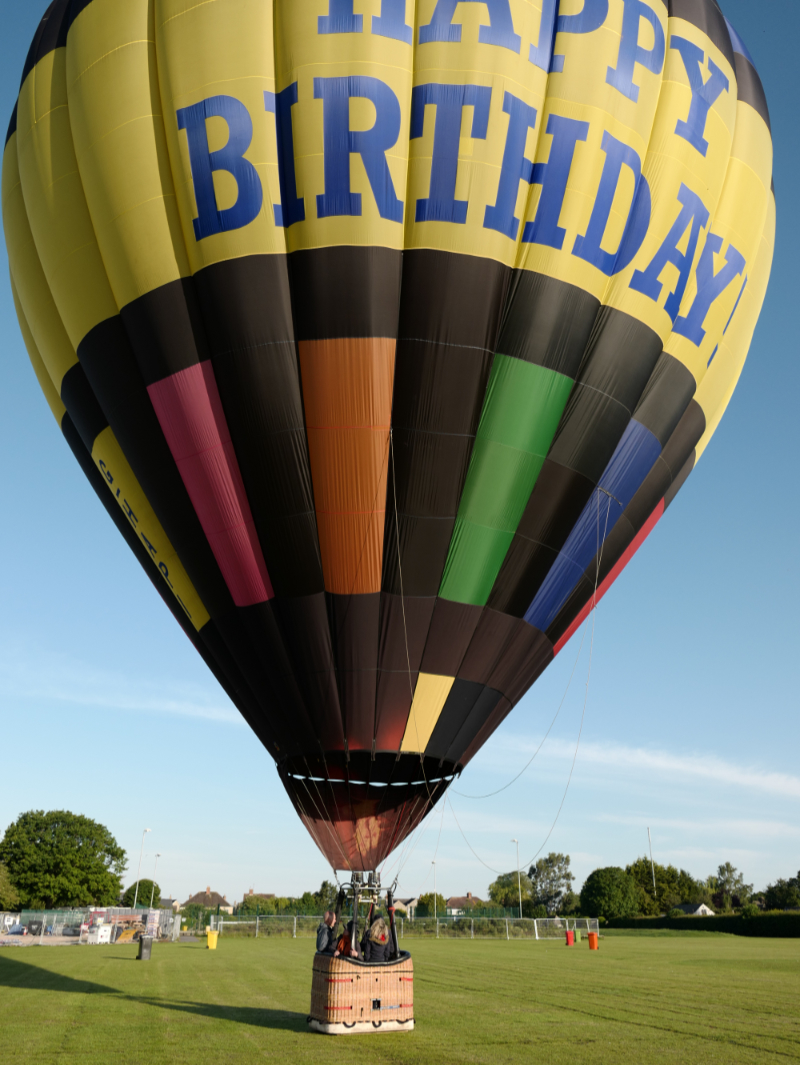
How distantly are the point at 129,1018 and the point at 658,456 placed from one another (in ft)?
32.3

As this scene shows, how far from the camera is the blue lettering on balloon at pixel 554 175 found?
9641 mm

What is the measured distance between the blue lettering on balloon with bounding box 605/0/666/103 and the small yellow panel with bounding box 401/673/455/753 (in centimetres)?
744

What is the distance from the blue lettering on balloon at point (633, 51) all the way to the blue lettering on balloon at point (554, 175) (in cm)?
87

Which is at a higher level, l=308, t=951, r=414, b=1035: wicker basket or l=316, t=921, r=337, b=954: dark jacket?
l=316, t=921, r=337, b=954: dark jacket

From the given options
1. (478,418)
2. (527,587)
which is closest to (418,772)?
(527,587)

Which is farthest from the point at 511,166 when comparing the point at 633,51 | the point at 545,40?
the point at 633,51

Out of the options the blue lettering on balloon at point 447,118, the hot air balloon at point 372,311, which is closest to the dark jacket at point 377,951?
the hot air balloon at point 372,311

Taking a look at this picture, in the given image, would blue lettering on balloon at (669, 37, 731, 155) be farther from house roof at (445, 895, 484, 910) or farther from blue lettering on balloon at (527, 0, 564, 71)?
house roof at (445, 895, 484, 910)

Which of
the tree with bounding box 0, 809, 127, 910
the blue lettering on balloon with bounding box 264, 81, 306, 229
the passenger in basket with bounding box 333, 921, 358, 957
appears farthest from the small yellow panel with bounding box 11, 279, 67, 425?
the tree with bounding box 0, 809, 127, 910

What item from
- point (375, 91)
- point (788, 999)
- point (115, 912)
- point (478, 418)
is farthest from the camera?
point (115, 912)

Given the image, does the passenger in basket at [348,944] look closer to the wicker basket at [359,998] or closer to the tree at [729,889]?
the wicker basket at [359,998]

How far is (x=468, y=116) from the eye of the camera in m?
9.30

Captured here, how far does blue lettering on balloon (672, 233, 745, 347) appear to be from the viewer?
11.1m

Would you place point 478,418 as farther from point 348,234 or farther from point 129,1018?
point 129,1018
